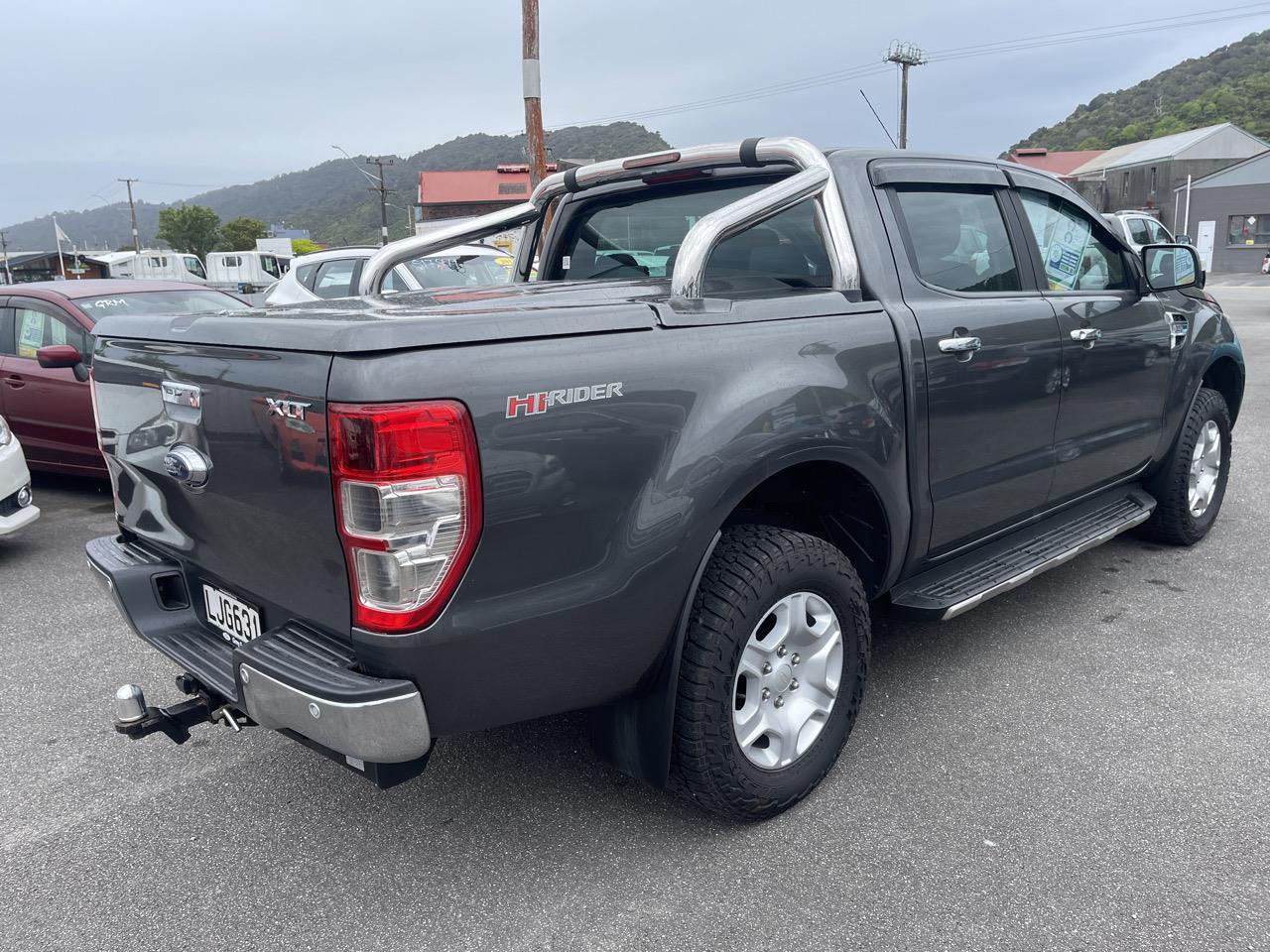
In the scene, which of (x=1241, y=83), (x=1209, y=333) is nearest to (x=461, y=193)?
(x=1241, y=83)

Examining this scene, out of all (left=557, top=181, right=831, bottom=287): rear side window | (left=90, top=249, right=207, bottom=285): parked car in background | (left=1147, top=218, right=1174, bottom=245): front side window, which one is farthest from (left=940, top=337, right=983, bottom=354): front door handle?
(left=90, top=249, right=207, bottom=285): parked car in background

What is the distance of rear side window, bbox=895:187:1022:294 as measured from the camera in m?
3.17

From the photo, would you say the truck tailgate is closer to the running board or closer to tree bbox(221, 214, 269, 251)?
the running board

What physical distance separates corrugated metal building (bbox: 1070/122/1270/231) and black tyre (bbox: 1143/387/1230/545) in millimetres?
54980

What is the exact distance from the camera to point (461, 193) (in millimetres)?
80000

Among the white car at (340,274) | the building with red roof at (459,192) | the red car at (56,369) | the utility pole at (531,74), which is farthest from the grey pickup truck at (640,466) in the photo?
the building with red roof at (459,192)

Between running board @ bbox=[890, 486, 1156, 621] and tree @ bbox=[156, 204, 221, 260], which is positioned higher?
tree @ bbox=[156, 204, 221, 260]

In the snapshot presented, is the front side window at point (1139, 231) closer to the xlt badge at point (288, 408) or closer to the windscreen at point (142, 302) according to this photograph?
the windscreen at point (142, 302)

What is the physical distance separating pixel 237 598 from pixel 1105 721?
2.72 metres

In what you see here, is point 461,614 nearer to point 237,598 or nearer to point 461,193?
point 237,598

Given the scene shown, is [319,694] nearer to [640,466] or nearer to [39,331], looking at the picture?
[640,466]

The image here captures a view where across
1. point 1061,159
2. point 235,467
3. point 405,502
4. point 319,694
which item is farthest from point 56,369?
point 1061,159

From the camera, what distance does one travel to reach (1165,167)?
182 feet

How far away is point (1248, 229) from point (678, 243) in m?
54.4
